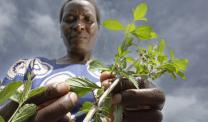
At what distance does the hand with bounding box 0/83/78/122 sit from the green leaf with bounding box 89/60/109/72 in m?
0.04

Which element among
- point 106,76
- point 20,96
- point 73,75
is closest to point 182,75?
point 106,76

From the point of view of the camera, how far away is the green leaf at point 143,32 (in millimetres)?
462

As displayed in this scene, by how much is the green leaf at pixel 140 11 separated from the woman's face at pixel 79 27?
0.83 m

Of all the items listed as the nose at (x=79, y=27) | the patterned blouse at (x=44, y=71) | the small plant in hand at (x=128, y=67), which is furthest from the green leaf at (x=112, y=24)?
the nose at (x=79, y=27)

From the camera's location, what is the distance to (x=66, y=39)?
4.49ft

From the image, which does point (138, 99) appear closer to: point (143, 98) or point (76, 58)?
point (143, 98)

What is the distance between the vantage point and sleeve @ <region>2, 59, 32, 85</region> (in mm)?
1128

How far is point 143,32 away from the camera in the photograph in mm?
468

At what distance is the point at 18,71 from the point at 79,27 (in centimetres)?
29

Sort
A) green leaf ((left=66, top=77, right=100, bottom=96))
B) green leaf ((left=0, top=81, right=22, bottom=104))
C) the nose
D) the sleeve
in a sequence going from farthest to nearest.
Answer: the nose < the sleeve < green leaf ((left=66, top=77, right=100, bottom=96)) < green leaf ((left=0, top=81, right=22, bottom=104))

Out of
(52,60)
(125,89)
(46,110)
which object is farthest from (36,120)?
(52,60)

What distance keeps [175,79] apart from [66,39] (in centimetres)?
86

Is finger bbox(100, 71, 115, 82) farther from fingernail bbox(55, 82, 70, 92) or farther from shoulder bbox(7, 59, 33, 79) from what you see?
shoulder bbox(7, 59, 33, 79)

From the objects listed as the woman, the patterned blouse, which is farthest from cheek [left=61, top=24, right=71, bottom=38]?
the patterned blouse
